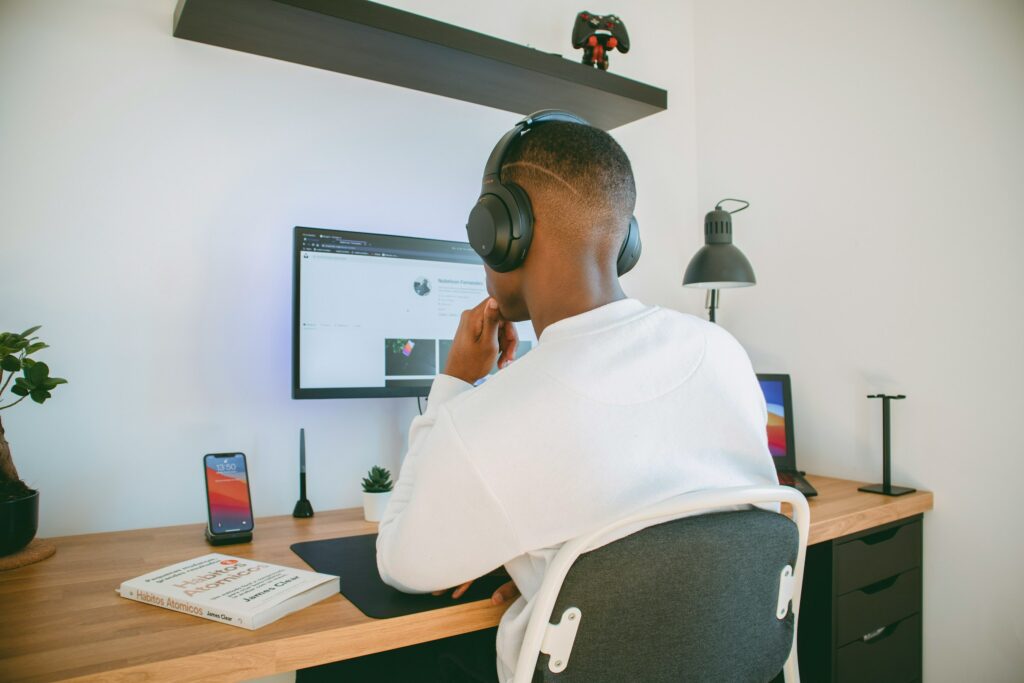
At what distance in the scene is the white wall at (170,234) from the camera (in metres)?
1.30

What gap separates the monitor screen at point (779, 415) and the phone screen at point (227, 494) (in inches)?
51.2

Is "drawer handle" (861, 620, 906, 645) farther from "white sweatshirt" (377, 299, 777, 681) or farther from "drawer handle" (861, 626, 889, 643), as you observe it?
"white sweatshirt" (377, 299, 777, 681)

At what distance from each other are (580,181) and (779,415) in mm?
1181

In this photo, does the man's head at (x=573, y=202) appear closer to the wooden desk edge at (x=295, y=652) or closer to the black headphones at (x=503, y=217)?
the black headphones at (x=503, y=217)

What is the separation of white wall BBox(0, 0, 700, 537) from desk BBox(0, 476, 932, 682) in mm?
206

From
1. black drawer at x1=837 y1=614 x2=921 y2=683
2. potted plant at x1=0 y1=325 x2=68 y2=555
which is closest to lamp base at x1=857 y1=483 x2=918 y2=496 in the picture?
black drawer at x1=837 y1=614 x2=921 y2=683

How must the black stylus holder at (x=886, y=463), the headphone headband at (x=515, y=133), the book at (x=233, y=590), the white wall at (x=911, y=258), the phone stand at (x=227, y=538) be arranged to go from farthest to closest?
the black stylus holder at (x=886, y=463)
the white wall at (x=911, y=258)
the phone stand at (x=227, y=538)
the headphone headband at (x=515, y=133)
the book at (x=233, y=590)

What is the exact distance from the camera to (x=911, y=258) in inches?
66.9

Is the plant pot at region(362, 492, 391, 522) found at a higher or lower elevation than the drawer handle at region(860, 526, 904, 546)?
higher

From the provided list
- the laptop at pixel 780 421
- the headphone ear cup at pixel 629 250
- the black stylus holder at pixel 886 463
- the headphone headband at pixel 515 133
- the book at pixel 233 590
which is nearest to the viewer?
the book at pixel 233 590

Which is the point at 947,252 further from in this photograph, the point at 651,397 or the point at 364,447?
the point at 364,447

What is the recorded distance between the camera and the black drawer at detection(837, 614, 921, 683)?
1505 millimetres

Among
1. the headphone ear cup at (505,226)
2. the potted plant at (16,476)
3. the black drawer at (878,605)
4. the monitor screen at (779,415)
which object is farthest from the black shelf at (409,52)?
the black drawer at (878,605)

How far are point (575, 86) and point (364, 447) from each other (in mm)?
1024
